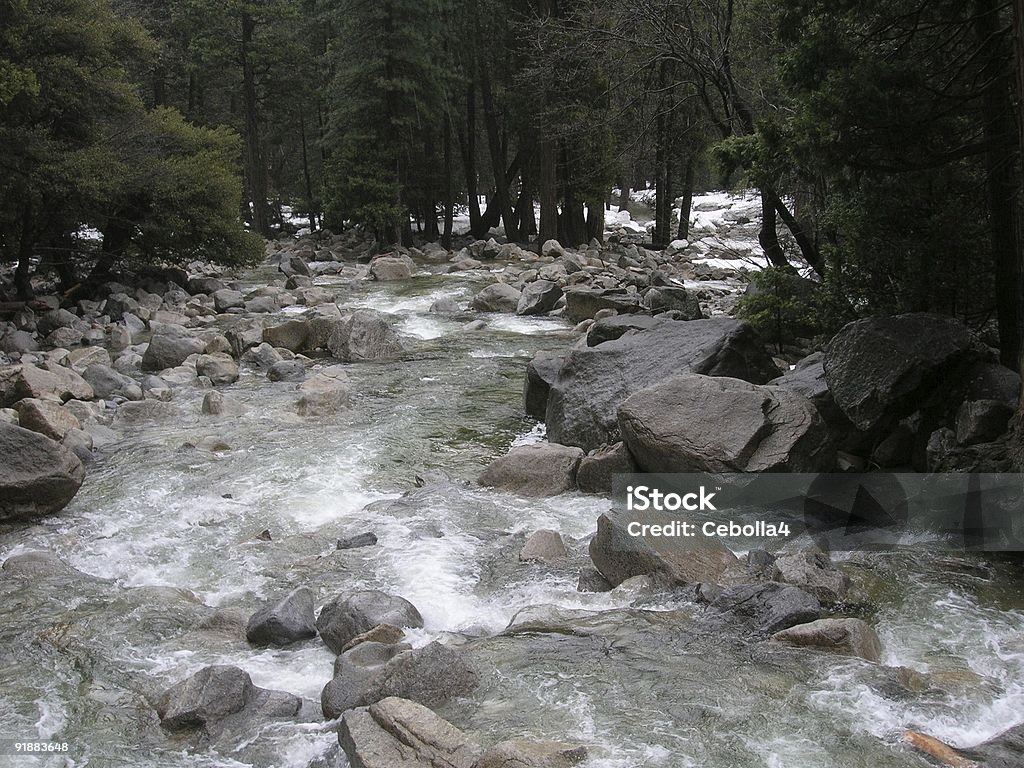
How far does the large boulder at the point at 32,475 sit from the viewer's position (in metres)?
7.29

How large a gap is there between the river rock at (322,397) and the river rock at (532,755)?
717cm

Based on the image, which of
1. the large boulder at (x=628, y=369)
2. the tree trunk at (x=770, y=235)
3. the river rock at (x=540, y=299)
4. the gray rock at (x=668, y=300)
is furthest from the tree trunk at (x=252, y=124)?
the large boulder at (x=628, y=369)

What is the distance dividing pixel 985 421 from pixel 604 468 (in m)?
2.90

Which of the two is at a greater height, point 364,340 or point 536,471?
point 364,340

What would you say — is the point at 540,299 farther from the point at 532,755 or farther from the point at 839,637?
the point at 532,755

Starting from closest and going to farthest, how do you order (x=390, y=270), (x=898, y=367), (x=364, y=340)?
(x=898, y=367) → (x=364, y=340) → (x=390, y=270)

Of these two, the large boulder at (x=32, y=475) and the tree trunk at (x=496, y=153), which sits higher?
the tree trunk at (x=496, y=153)

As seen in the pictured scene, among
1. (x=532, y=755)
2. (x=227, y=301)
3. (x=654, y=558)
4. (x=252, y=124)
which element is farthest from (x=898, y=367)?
(x=252, y=124)

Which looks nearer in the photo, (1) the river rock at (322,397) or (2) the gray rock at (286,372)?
(1) the river rock at (322,397)

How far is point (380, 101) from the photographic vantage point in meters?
28.1

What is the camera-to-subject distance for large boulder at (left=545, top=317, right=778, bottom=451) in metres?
9.02

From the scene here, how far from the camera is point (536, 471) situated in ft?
26.8

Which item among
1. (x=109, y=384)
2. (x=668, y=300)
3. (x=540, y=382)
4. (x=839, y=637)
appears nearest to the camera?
(x=839, y=637)

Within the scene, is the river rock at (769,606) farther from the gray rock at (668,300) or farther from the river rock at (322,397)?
the gray rock at (668,300)
